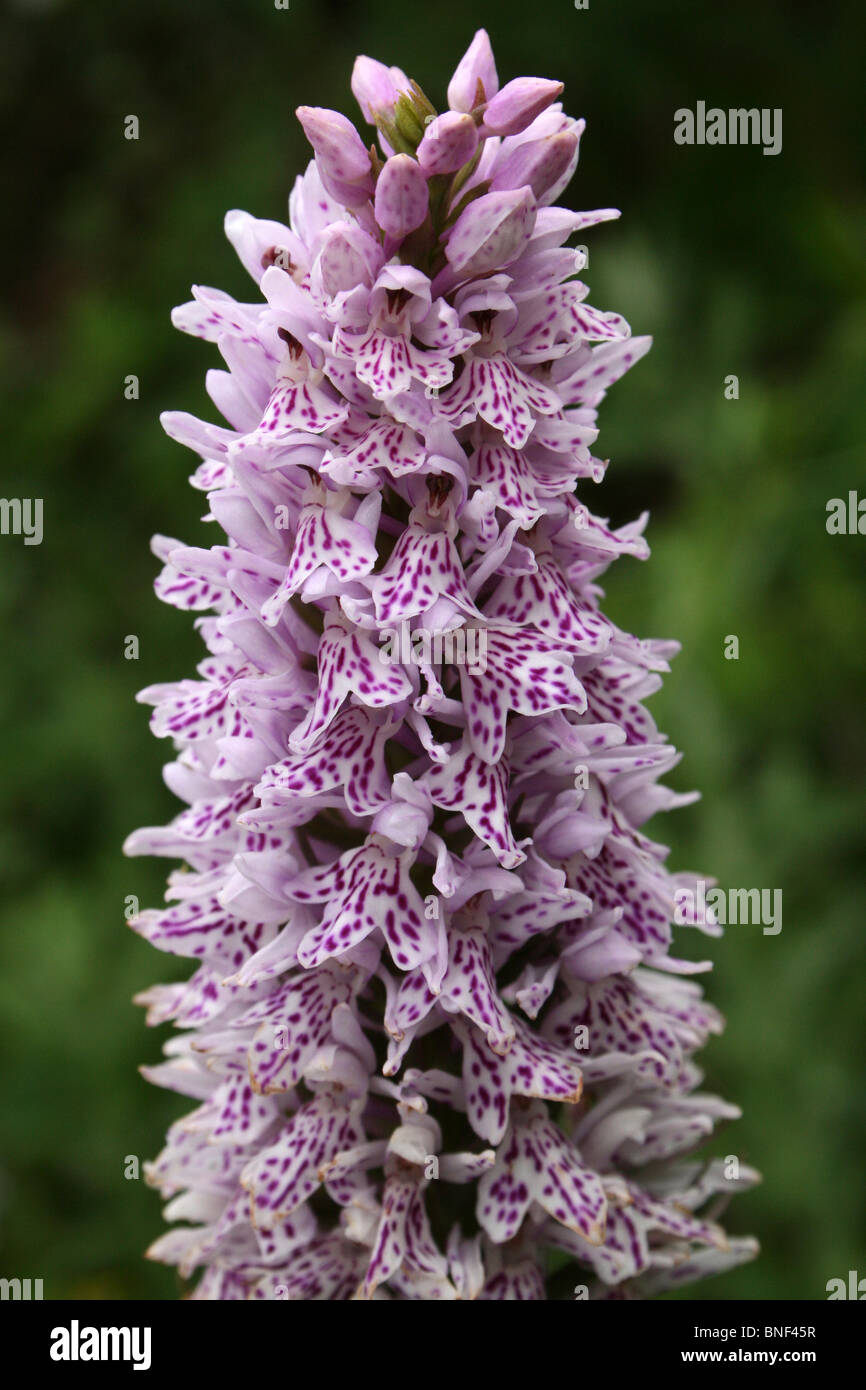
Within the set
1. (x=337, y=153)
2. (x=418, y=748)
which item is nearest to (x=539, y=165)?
(x=337, y=153)

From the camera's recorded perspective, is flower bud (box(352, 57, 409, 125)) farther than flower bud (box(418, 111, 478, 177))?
Yes

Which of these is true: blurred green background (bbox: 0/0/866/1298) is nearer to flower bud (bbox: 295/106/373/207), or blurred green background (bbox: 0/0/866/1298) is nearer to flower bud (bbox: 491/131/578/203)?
flower bud (bbox: 491/131/578/203)

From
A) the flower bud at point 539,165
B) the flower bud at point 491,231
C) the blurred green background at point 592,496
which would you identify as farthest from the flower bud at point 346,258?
the blurred green background at point 592,496

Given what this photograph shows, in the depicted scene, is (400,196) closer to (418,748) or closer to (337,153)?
(337,153)

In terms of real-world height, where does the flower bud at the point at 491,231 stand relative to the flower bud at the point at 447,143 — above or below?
below

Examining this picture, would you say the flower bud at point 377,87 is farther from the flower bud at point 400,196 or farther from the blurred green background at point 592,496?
the blurred green background at point 592,496

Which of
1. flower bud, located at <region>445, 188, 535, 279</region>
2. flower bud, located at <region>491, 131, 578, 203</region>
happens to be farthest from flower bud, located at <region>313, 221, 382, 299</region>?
flower bud, located at <region>491, 131, 578, 203</region>

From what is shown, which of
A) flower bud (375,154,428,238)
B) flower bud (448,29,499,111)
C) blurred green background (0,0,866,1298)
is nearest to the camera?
flower bud (375,154,428,238)
